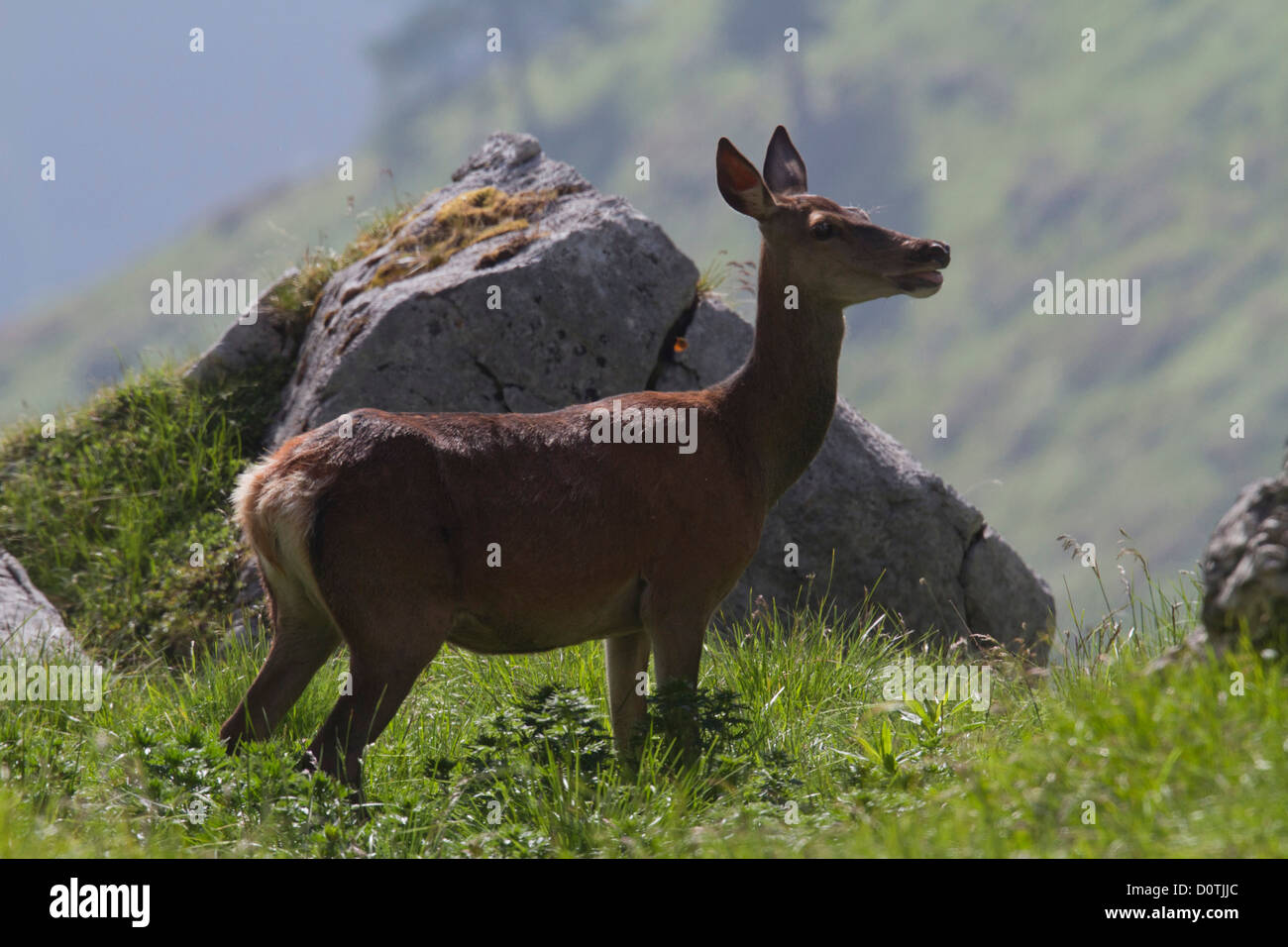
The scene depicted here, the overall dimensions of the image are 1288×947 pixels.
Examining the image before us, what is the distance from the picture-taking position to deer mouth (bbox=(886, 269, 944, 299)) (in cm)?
597

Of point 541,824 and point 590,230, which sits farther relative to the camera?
point 590,230

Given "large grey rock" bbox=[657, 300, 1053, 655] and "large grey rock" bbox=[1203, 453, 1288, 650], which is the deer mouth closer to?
"large grey rock" bbox=[1203, 453, 1288, 650]

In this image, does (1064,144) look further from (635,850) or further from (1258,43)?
(635,850)

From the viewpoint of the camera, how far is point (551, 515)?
18.0 feet

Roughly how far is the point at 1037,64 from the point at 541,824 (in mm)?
177580

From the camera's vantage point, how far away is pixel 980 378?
442 ft

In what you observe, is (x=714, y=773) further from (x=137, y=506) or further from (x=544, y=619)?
(x=137, y=506)

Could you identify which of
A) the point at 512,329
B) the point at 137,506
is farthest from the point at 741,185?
the point at 137,506

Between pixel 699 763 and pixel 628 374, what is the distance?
4.16 metres

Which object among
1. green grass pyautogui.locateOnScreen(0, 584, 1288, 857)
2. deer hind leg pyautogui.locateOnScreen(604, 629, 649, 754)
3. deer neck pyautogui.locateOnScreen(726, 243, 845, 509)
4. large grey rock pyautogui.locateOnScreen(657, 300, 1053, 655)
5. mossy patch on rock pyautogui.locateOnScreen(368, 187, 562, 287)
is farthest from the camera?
mossy patch on rock pyautogui.locateOnScreen(368, 187, 562, 287)

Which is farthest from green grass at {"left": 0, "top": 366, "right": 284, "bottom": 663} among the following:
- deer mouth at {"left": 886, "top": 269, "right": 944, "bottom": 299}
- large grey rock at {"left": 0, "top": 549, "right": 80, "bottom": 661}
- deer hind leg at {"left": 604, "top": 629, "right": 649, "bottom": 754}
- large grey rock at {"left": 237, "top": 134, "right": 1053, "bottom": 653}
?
deer mouth at {"left": 886, "top": 269, "right": 944, "bottom": 299}

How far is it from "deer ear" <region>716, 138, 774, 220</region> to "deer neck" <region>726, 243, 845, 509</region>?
0.27m

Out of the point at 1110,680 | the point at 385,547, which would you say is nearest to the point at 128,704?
the point at 385,547
